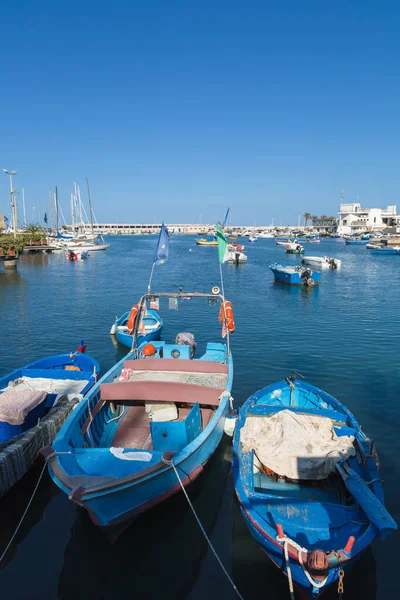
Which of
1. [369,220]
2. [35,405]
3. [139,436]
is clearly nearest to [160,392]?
[139,436]

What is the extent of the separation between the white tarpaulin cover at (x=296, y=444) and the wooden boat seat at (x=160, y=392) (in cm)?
146

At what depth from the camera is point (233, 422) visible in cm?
1211

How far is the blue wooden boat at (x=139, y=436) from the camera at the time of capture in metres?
8.02

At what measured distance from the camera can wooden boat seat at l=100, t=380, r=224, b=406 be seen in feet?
37.9

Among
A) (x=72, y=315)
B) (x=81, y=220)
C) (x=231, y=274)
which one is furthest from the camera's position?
(x=81, y=220)

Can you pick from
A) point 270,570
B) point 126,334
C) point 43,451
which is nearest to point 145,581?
point 270,570

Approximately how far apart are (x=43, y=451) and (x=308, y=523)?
5.72 metres

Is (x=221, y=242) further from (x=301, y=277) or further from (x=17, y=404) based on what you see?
(x=301, y=277)

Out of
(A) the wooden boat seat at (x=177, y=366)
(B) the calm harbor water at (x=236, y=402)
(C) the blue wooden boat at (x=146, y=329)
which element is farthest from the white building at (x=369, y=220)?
(A) the wooden boat seat at (x=177, y=366)

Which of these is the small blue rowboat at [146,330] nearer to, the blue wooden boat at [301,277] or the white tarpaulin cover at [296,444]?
the white tarpaulin cover at [296,444]

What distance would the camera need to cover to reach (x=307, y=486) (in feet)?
31.3

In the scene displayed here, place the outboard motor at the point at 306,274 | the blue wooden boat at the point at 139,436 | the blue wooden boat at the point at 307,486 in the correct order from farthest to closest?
the outboard motor at the point at 306,274 → the blue wooden boat at the point at 139,436 → the blue wooden boat at the point at 307,486

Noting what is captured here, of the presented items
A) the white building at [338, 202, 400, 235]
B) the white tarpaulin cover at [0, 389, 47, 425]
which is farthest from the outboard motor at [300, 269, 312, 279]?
the white building at [338, 202, 400, 235]

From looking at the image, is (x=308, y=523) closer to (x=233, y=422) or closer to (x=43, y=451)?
(x=233, y=422)
